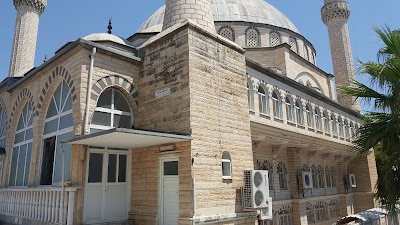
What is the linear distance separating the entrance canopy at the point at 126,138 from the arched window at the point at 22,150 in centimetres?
375

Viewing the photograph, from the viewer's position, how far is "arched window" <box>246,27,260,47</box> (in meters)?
21.5

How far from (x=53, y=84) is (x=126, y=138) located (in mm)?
3558

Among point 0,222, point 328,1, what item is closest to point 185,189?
point 0,222

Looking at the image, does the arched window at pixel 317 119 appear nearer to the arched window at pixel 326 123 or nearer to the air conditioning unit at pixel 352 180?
the arched window at pixel 326 123

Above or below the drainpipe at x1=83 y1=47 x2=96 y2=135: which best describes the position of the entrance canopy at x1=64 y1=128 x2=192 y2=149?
below

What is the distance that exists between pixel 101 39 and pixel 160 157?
6.46 meters

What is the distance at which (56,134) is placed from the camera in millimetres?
8438

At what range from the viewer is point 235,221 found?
739cm

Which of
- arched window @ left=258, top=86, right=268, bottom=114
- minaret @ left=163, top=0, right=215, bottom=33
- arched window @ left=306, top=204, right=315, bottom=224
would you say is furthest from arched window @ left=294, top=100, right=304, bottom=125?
minaret @ left=163, top=0, right=215, bottom=33

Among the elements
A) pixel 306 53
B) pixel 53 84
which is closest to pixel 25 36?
pixel 53 84

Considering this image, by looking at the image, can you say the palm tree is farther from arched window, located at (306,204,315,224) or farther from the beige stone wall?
arched window, located at (306,204,315,224)

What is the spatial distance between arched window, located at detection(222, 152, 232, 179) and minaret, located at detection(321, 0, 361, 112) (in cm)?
1798

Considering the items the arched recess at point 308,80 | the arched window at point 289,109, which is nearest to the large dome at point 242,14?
the arched recess at point 308,80

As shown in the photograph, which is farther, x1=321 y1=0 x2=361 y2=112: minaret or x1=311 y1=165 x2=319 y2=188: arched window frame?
x1=321 y1=0 x2=361 y2=112: minaret
